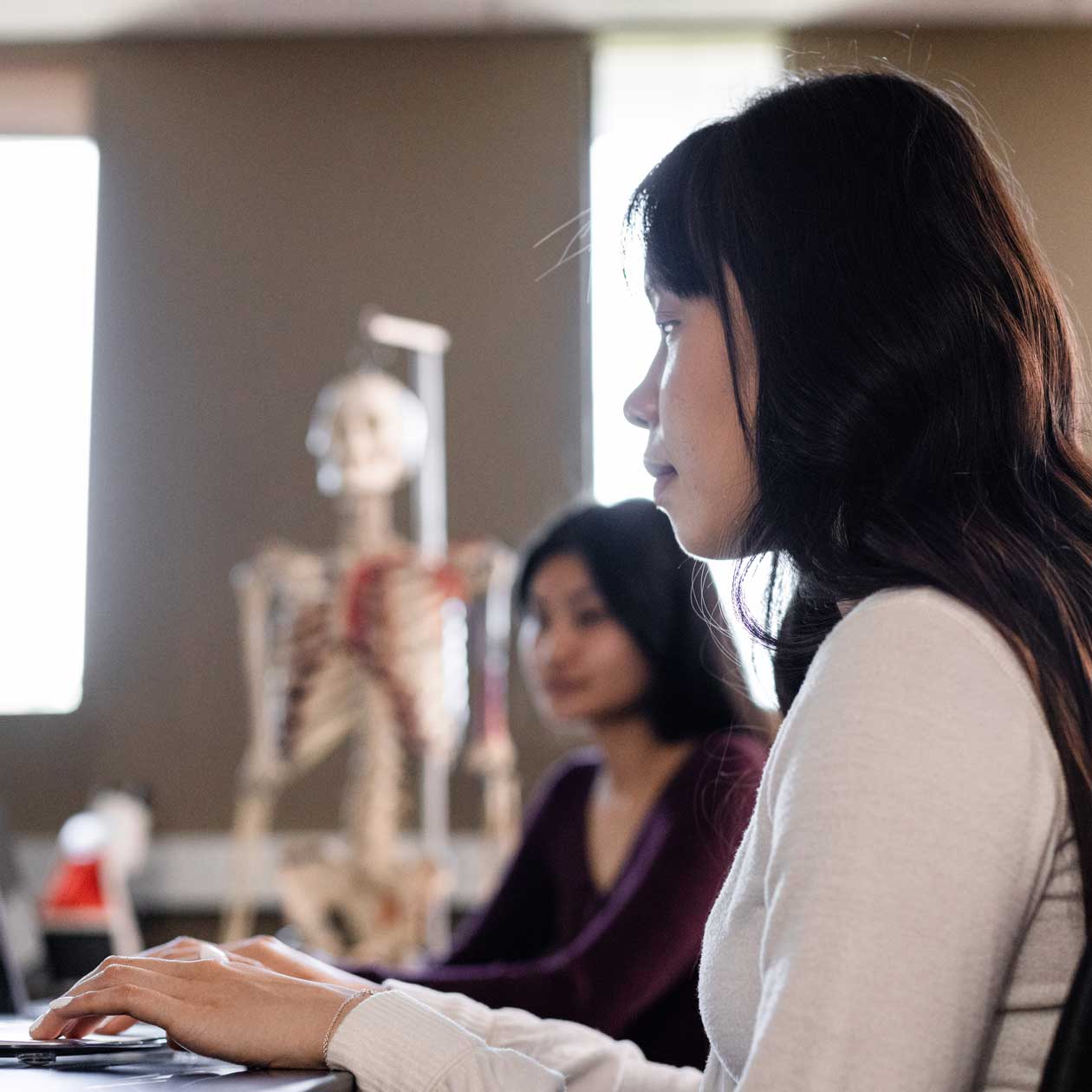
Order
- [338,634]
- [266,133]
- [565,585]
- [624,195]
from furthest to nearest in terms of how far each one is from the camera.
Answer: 1. [266,133]
2. [338,634]
3. [565,585]
4. [624,195]

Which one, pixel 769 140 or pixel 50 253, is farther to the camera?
pixel 50 253

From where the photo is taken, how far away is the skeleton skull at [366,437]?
287 centimetres

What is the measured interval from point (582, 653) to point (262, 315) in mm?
1845

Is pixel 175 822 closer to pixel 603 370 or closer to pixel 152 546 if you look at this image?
pixel 152 546

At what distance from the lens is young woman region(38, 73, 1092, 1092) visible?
57 cm

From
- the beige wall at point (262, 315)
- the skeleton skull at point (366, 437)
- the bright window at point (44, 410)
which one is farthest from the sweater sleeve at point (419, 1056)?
the bright window at point (44, 410)

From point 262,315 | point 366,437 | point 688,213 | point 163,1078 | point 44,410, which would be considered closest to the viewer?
point 163,1078

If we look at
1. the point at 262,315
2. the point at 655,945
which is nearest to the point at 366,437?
the point at 262,315

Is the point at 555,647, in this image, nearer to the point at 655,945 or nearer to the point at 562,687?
the point at 562,687

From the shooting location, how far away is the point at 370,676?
2.79 m

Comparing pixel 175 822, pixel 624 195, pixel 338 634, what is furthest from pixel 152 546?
pixel 624 195

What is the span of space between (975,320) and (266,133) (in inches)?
124

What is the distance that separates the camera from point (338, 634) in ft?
9.07

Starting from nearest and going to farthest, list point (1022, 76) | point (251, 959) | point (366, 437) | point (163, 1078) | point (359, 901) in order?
point (163, 1078)
point (251, 959)
point (359, 901)
point (366, 437)
point (1022, 76)
